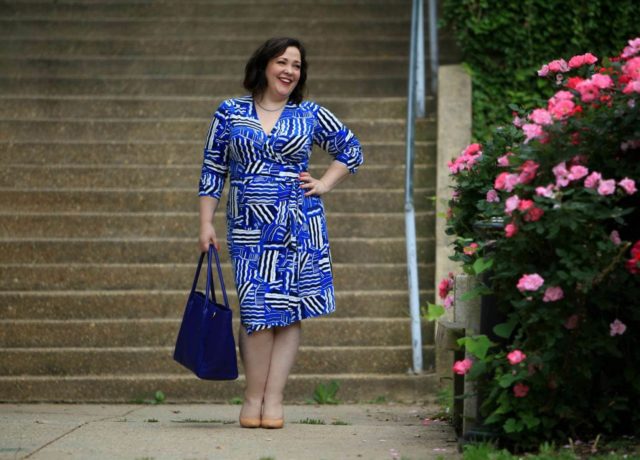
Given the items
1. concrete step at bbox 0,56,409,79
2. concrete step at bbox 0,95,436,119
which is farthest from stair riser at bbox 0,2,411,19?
concrete step at bbox 0,95,436,119

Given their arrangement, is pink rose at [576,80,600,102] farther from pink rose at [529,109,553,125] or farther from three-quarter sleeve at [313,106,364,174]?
three-quarter sleeve at [313,106,364,174]

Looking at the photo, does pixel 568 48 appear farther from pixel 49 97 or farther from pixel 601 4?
pixel 49 97

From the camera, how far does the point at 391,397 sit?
7.42 metres

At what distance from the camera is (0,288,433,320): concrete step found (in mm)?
7934

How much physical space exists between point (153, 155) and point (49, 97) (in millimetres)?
1247

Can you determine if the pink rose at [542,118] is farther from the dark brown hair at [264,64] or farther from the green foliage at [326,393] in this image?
the green foliage at [326,393]

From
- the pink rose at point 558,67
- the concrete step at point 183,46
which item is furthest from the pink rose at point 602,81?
the concrete step at point 183,46

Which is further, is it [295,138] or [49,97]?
[49,97]

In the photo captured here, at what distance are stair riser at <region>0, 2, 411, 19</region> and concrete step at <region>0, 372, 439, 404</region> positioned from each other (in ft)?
15.0

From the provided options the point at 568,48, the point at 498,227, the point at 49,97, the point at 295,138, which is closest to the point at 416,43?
the point at 568,48

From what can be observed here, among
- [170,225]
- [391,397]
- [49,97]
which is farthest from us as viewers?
[49,97]

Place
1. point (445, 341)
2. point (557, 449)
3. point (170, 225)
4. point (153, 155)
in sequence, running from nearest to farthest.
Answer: point (557, 449) → point (445, 341) → point (170, 225) → point (153, 155)

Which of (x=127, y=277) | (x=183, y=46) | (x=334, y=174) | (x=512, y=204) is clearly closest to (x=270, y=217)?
(x=334, y=174)

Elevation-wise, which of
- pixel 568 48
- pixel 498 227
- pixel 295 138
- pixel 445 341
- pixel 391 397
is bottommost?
pixel 391 397
